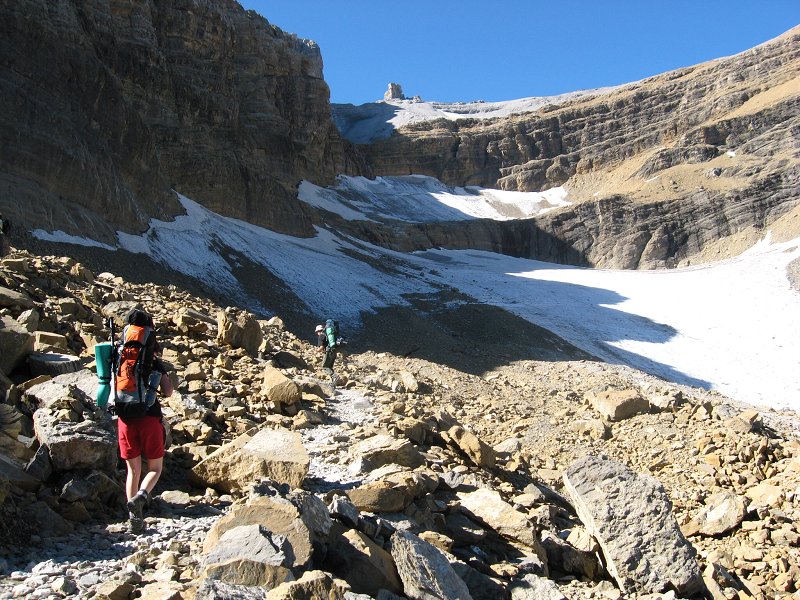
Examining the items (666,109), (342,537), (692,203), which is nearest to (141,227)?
(342,537)

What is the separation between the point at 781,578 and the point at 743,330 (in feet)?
116

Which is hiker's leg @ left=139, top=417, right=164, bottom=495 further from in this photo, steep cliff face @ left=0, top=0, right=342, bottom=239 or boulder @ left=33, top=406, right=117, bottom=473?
steep cliff face @ left=0, top=0, right=342, bottom=239

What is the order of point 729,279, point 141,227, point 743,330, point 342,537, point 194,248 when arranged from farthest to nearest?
point 729,279 → point 743,330 → point 194,248 → point 141,227 → point 342,537

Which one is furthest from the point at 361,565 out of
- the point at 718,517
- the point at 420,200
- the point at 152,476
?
the point at 420,200

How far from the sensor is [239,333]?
A: 40.9 ft

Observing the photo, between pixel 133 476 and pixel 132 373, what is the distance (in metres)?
0.83

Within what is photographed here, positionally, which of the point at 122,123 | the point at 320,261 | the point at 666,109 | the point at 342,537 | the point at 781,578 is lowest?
the point at 781,578

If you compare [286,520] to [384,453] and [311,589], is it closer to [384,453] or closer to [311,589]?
[311,589]

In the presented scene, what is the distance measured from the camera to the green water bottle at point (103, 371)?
524 centimetres

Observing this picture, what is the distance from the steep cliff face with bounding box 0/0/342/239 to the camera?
25000 mm

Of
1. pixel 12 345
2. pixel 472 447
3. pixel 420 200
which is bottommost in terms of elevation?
pixel 472 447

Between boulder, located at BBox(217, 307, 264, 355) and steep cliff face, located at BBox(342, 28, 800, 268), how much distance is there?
54595 mm

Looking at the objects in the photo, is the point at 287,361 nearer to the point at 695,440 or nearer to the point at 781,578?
the point at 695,440

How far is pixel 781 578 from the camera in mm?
6719
